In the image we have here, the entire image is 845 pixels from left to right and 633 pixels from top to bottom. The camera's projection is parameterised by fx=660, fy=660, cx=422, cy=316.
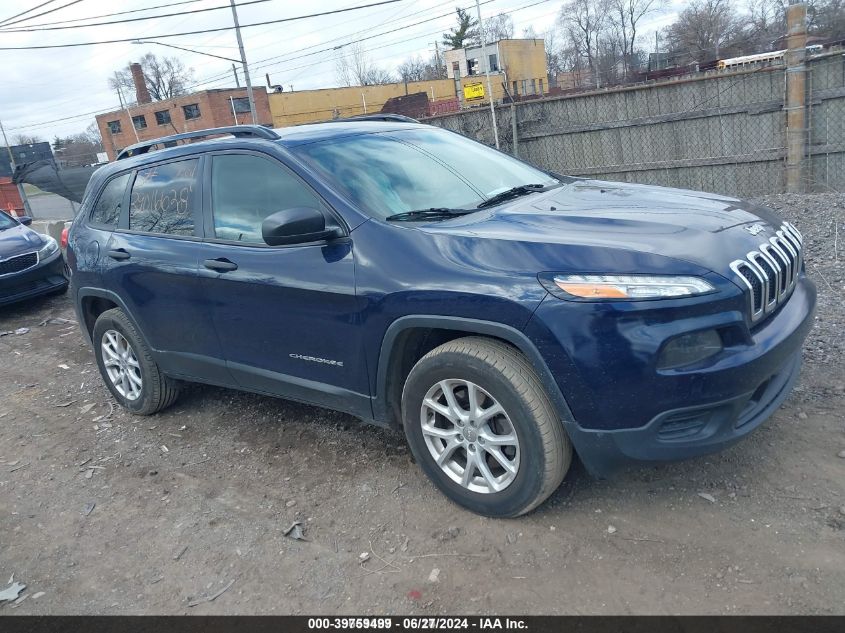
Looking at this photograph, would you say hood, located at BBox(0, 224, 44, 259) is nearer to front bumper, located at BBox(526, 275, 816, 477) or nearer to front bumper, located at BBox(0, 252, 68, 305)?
front bumper, located at BBox(0, 252, 68, 305)

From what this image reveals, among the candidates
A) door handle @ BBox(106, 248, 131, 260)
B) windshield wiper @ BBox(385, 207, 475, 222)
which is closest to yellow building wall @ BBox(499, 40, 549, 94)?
door handle @ BBox(106, 248, 131, 260)

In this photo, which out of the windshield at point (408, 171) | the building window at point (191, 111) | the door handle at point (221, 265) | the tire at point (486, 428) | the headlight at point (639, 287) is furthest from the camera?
the building window at point (191, 111)

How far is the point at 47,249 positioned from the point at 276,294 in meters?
7.16

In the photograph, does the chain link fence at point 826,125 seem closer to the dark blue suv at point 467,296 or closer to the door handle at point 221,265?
the dark blue suv at point 467,296

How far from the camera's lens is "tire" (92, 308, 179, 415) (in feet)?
15.3

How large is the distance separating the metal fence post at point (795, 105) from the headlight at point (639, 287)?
8054 millimetres

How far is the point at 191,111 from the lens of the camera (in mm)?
50844

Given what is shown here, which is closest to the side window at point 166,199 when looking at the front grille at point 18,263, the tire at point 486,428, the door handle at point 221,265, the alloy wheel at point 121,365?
the door handle at point 221,265

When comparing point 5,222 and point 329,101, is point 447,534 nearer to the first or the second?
point 5,222

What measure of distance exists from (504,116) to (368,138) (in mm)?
10670

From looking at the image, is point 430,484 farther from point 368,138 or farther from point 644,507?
point 368,138

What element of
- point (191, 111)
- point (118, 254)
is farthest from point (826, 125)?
point (191, 111)

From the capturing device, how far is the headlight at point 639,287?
8.30 ft
